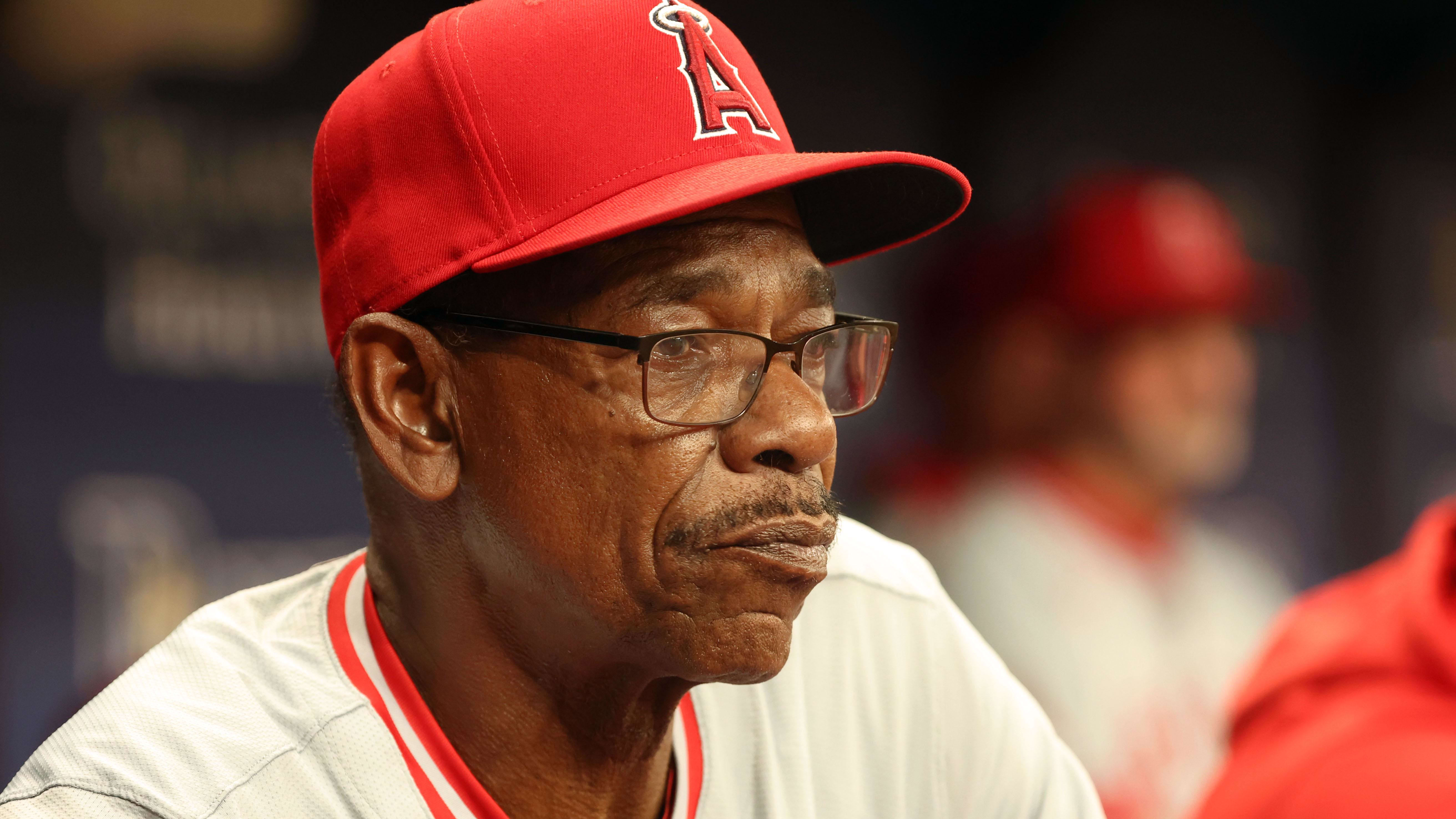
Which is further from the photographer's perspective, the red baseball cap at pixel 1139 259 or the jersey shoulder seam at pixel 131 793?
the red baseball cap at pixel 1139 259

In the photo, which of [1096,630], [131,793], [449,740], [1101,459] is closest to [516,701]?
[449,740]

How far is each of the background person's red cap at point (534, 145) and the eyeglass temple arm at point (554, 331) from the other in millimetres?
47

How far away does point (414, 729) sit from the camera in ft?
3.86

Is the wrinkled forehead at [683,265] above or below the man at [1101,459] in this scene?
above

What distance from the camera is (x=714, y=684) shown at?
137cm

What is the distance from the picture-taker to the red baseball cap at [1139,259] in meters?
3.04

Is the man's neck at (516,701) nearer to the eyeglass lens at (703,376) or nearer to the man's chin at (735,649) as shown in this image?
the man's chin at (735,649)

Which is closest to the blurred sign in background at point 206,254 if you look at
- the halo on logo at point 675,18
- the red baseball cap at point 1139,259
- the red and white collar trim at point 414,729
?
the red baseball cap at point 1139,259

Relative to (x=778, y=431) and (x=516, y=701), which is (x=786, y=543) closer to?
(x=778, y=431)

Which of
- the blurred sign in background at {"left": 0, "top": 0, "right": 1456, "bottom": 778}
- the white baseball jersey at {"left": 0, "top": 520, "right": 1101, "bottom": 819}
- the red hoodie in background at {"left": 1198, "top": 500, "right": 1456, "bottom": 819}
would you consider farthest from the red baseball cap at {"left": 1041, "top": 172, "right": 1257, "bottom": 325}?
the white baseball jersey at {"left": 0, "top": 520, "right": 1101, "bottom": 819}

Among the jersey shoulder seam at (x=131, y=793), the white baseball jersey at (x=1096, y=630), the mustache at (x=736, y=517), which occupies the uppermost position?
the mustache at (x=736, y=517)

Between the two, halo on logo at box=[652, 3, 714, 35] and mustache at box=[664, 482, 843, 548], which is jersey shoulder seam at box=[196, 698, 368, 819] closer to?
mustache at box=[664, 482, 843, 548]

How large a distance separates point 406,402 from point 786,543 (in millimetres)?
360

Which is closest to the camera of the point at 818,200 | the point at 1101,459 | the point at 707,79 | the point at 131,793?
the point at 131,793
